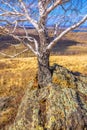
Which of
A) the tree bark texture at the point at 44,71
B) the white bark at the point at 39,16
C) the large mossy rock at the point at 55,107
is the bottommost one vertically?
the large mossy rock at the point at 55,107

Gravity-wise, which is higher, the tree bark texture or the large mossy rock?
the tree bark texture

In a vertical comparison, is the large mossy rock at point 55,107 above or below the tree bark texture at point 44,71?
below

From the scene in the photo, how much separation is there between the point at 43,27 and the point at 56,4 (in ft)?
2.58

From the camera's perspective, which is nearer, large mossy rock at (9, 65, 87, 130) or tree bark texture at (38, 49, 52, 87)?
large mossy rock at (9, 65, 87, 130)

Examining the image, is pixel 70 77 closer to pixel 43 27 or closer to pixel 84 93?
pixel 84 93

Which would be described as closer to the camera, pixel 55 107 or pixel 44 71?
pixel 55 107

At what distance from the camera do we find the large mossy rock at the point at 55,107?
1002 centimetres

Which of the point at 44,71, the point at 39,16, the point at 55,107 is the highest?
the point at 39,16

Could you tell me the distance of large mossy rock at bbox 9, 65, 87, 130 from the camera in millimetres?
10023

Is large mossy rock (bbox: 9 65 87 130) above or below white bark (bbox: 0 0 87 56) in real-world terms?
below

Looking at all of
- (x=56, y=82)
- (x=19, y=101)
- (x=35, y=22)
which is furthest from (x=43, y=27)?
(x=19, y=101)

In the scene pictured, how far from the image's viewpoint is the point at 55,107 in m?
10.4

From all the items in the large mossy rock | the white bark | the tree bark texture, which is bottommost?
the large mossy rock

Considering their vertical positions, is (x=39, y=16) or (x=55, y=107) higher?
(x=39, y=16)
